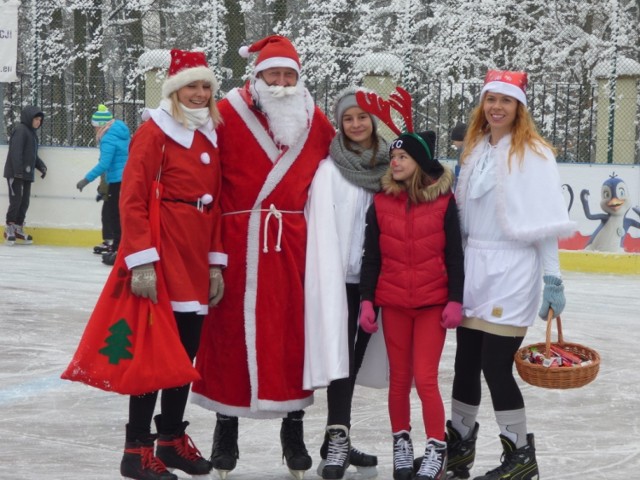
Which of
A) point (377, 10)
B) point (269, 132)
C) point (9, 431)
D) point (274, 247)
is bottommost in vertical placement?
point (9, 431)

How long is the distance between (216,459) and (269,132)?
1.31 metres

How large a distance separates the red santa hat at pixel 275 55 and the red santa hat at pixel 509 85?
0.78 meters

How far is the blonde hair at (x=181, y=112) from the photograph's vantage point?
445 centimetres

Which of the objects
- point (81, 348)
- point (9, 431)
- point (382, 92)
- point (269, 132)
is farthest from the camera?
point (382, 92)

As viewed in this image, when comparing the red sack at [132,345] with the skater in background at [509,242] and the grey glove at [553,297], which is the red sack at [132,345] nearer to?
the skater in background at [509,242]

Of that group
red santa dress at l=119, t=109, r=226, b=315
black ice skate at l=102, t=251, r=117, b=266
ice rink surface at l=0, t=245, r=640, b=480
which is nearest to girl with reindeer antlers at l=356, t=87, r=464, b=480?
ice rink surface at l=0, t=245, r=640, b=480

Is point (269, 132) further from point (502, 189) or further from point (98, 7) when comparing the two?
point (98, 7)

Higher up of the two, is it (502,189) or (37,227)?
(502,189)

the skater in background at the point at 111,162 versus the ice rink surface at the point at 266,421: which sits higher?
the skater in background at the point at 111,162

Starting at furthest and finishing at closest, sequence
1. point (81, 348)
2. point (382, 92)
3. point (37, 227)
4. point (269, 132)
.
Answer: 1. point (37, 227)
2. point (382, 92)
3. point (269, 132)
4. point (81, 348)

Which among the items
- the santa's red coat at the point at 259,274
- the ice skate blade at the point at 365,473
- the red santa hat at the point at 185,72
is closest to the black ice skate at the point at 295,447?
the santa's red coat at the point at 259,274

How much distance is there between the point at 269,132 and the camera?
15.3 feet

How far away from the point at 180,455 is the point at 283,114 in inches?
54.8

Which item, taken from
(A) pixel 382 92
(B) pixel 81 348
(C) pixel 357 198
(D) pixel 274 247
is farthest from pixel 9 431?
(A) pixel 382 92
